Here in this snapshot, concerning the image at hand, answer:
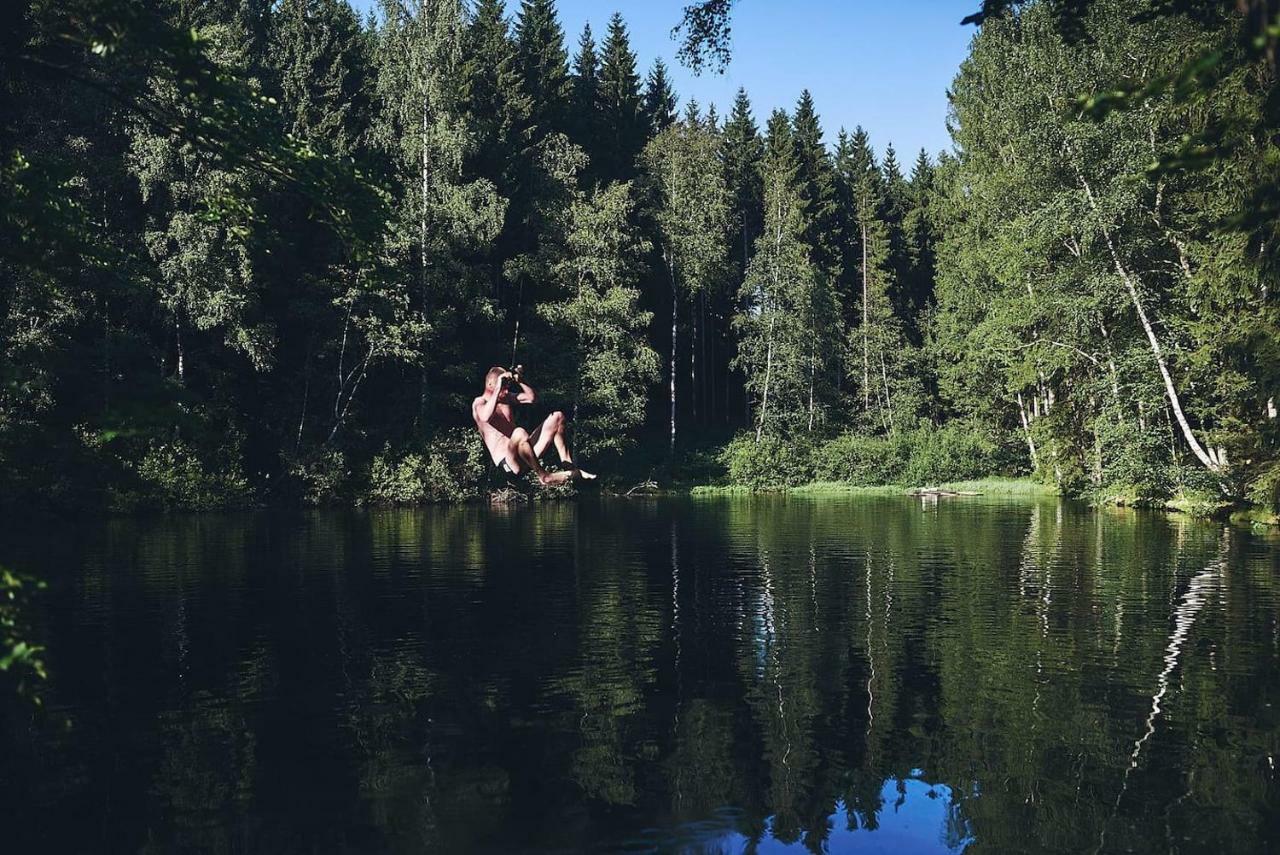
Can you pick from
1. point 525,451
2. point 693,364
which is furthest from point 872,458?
point 525,451

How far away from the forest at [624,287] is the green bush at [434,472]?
0.68 feet

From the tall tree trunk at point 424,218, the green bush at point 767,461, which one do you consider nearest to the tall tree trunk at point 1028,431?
the green bush at point 767,461

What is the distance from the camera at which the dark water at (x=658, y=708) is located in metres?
9.98

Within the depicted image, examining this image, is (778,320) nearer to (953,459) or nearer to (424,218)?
(953,459)

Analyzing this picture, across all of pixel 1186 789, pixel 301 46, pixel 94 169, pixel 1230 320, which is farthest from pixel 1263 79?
pixel 301 46

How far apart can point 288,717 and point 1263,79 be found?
33.4 metres

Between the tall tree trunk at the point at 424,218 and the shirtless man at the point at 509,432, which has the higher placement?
the tall tree trunk at the point at 424,218

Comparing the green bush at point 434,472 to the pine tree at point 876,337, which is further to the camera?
the pine tree at point 876,337

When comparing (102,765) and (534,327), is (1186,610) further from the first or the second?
(534,327)

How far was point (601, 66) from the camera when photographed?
7581 cm

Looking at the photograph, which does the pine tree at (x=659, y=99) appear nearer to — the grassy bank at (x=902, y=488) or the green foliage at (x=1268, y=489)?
the grassy bank at (x=902, y=488)

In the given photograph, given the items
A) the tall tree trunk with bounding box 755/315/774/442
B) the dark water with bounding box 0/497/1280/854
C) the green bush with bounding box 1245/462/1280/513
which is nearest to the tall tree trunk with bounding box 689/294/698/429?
the tall tree trunk with bounding box 755/315/774/442

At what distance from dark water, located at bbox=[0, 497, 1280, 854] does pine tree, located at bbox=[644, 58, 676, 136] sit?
66388mm

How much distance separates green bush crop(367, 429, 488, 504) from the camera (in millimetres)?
50969
